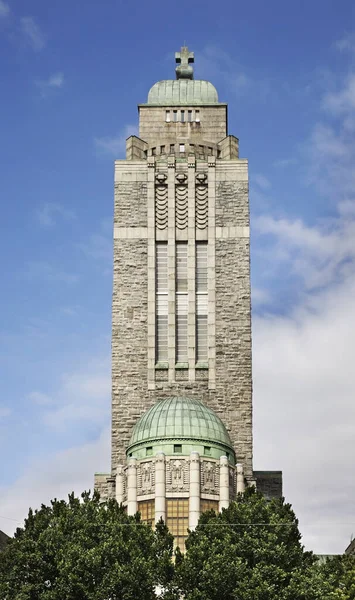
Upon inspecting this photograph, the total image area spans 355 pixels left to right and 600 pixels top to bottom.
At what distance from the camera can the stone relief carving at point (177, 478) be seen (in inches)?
2586

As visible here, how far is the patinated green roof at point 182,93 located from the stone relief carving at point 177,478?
3182cm

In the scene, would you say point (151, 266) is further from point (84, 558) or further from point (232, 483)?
point (84, 558)

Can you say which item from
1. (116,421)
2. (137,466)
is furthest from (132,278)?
(137,466)

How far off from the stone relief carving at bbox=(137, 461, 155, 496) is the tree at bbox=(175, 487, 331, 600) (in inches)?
312

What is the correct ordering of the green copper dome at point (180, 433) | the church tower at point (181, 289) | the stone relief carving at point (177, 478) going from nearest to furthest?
the stone relief carving at point (177, 478) < the green copper dome at point (180, 433) < the church tower at point (181, 289)

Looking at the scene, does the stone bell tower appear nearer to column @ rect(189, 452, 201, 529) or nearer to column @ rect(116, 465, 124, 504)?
column @ rect(116, 465, 124, 504)

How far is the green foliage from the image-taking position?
5553 cm

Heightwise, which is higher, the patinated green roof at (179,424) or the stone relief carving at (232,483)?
the patinated green roof at (179,424)

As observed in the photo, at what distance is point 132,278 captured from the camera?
79.9 m

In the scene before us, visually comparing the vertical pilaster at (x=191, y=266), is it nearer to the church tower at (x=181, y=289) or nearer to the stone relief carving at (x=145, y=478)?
the church tower at (x=181, y=289)

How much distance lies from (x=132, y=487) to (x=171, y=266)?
1859 cm

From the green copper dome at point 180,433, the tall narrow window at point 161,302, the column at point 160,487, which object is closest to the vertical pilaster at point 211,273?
the tall narrow window at point 161,302

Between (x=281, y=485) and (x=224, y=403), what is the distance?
7754 millimetres

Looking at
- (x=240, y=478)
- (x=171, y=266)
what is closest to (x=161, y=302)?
(x=171, y=266)
